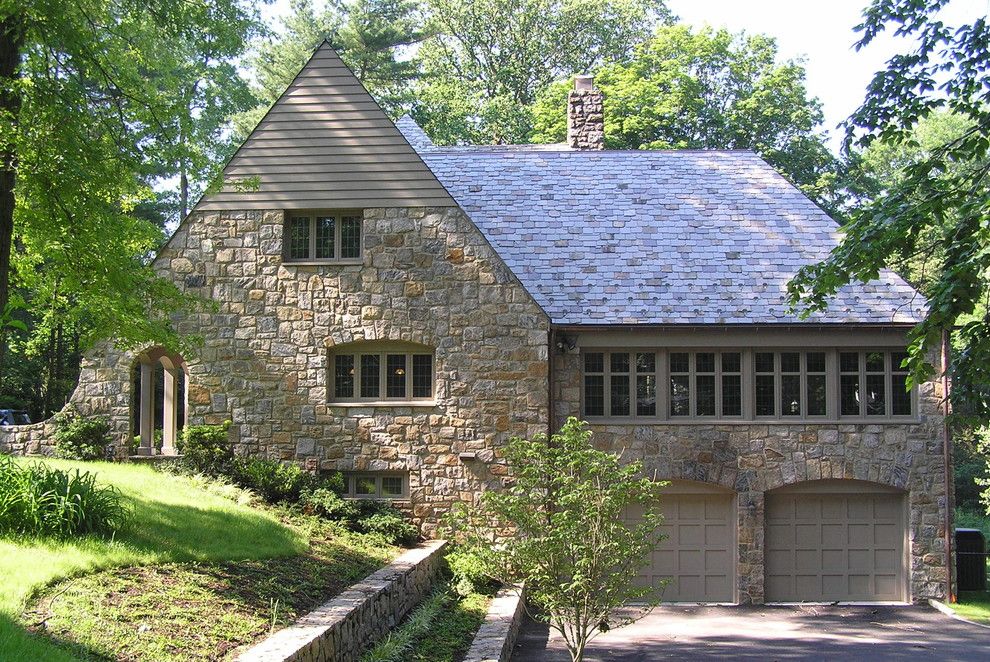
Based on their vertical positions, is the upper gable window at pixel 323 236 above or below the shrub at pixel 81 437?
above

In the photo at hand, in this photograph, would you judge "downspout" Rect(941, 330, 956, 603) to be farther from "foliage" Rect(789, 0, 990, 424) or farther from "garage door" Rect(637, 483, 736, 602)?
"foliage" Rect(789, 0, 990, 424)

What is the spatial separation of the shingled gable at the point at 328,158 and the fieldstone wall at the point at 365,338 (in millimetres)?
290

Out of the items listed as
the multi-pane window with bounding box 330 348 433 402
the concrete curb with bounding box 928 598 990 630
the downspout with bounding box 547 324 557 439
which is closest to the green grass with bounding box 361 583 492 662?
the downspout with bounding box 547 324 557 439

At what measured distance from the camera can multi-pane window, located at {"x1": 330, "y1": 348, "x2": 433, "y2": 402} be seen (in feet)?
55.8

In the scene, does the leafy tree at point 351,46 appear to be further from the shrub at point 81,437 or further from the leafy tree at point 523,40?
the shrub at point 81,437

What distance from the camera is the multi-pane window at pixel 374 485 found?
1691cm

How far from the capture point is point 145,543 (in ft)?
33.5

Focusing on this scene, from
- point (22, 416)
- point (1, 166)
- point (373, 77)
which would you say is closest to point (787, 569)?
point (1, 166)

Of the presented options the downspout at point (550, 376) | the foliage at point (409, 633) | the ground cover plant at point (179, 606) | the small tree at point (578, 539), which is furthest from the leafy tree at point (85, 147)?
the downspout at point (550, 376)

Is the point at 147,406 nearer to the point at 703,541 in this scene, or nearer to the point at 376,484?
the point at 376,484

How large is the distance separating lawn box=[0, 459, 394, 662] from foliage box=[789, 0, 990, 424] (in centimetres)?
618

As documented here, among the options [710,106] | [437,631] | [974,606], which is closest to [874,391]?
[974,606]

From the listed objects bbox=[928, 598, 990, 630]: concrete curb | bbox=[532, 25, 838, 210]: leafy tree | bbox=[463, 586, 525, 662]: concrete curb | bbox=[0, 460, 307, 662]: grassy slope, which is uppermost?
bbox=[532, 25, 838, 210]: leafy tree

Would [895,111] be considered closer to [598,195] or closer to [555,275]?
[555,275]
